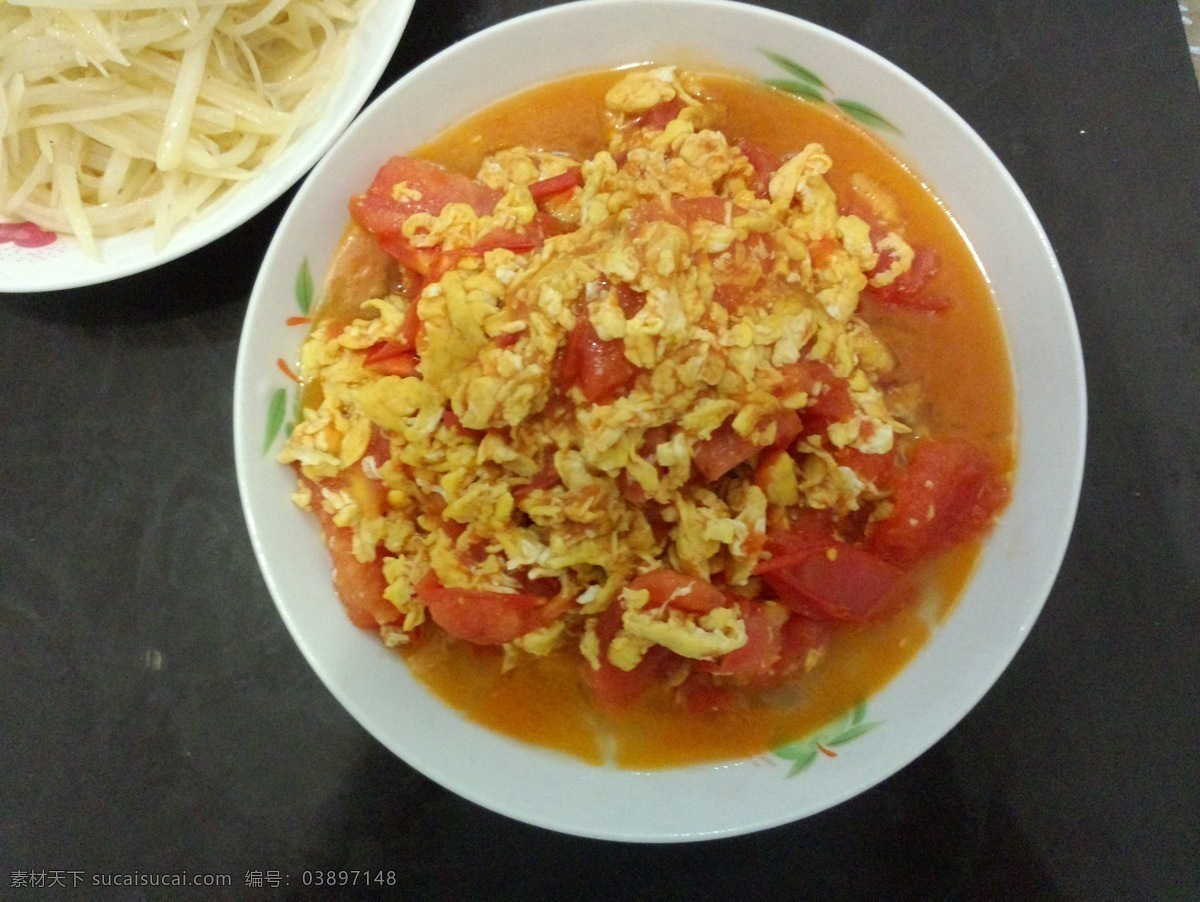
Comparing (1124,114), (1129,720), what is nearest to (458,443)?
(1129,720)

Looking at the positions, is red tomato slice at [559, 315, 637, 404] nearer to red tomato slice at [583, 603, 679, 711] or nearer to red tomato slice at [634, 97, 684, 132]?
red tomato slice at [583, 603, 679, 711]

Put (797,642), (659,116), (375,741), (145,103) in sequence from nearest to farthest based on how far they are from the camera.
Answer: (797,642)
(659,116)
(145,103)
(375,741)

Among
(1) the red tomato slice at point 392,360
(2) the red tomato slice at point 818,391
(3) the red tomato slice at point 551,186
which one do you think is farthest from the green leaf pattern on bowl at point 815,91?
(1) the red tomato slice at point 392,360

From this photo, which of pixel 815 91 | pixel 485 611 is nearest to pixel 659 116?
pixel 815 91

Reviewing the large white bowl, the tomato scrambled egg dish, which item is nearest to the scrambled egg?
the tomato scrambled egg dish

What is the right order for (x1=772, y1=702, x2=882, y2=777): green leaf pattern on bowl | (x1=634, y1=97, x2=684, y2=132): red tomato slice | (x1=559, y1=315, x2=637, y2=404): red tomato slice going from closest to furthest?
(x1=559, y1=315, x2=637, y2=404): red tomato slice
(x1=772, y1=702, x2=882, y2=777): green leaf pattern on bowl
(x1=634, y1=97, x2=684, y2=132): red tomato slice

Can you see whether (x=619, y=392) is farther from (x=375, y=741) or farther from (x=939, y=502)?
(x=375, y=741)
